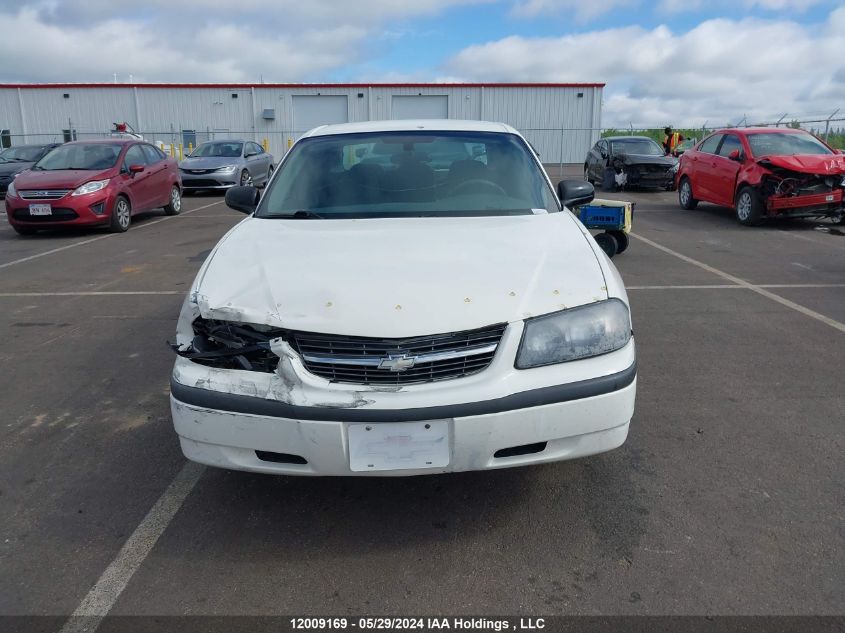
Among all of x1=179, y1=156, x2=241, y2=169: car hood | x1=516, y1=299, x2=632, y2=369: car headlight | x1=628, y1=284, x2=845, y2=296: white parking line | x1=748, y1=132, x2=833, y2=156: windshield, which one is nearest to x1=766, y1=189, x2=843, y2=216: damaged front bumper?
x1=748, y1=132, x2=833, y2=156: windshield

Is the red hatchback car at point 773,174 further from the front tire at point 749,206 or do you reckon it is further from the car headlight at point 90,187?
the car headlight at point 90,187

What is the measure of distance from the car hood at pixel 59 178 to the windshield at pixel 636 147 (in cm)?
1263

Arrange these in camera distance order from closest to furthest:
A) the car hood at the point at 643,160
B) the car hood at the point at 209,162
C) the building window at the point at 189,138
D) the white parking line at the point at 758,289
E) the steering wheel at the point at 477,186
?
1. the steering wheel at the point at 477,186
2. the white parking line at the point at 758,289
3. the car hood at the point at 643,160
4. the car hood at the point at 209,162
5. the building window at the point at 189,138

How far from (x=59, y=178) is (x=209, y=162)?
7300mm

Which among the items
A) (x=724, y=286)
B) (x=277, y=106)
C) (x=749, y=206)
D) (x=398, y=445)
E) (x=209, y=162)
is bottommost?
(x=724, y=286)

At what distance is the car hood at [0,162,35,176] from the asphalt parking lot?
1501 cm

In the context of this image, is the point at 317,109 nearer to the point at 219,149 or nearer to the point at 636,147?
the point at 219,149

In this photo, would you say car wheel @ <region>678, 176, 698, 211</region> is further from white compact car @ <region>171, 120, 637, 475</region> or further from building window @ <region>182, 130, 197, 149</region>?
building window @ <region>182, 130, 197, 149</region>

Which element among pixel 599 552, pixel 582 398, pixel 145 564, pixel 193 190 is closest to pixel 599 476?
pixel 599 552

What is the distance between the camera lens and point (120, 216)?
12039 millimetres

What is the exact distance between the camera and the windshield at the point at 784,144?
11.6 meters

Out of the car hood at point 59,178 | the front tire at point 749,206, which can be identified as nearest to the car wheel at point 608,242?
the front tire at point 749,206

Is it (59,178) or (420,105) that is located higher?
(420,105)

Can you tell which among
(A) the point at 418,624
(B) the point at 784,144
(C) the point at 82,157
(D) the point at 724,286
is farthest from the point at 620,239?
(C) the point at 82,157
